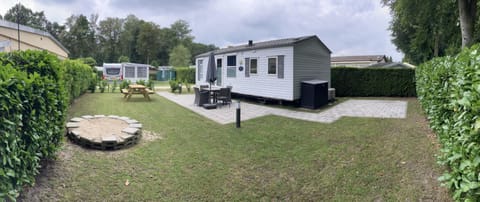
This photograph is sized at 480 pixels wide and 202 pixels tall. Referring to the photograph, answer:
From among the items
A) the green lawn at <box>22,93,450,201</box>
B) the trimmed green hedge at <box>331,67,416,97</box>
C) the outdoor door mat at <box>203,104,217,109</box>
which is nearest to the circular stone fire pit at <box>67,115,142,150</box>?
the green lawn at <box>22,93,450,201</box>

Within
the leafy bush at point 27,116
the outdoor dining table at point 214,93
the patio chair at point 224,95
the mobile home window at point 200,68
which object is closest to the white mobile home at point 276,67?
the patio chair at point 224,95

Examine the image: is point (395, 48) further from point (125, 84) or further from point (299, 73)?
point (125, 84)

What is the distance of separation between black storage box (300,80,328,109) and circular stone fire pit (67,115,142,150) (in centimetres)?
643

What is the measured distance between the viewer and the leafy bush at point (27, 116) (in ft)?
6.25

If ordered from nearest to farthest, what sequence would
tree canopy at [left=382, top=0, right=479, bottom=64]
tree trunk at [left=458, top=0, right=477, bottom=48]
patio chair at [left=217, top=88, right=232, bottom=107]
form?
1. tree trunk at [left=458, top=0, right=477, bottom=48]
2. patio chair at [left=217, top=88, right=232, bottom=107]
3. tree canopy at [left=382, top=0, right=479, bottom=64]

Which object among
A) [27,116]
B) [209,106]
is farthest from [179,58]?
[27,116]

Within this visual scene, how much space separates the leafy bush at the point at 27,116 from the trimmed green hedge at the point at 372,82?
43.3 ft

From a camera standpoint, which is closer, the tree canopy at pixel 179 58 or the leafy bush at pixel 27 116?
the leafy bush at pixel 27 116

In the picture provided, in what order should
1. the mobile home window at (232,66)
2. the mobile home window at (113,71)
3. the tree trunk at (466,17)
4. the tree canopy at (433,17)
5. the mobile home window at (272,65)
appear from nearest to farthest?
the tree trunk at (466,17) → the mobile home window at (272,65) → the tree canopy at (433,17) → the mobile home window at (232,66) → the mobile home window at (113,71)

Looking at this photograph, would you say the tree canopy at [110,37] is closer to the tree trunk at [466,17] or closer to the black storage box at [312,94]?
the black storage box at [312,94]

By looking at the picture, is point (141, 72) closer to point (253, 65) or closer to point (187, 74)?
point (187, 74)

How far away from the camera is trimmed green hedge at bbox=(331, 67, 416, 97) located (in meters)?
13.6

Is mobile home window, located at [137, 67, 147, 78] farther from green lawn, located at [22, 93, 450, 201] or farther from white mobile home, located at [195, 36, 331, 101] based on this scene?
green lawn, located at [22, 93, 450, 201]

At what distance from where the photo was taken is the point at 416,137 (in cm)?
488
